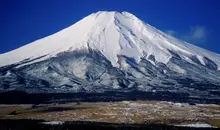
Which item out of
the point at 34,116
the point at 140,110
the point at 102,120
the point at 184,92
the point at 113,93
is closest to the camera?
the point at 102,120

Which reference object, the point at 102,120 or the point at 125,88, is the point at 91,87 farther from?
the point at 102,120

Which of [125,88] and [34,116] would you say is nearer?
[34,116]

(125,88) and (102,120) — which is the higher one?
(125,88)

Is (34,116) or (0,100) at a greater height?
(0,100)

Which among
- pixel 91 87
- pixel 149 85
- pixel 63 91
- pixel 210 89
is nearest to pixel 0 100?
pixel 63 91

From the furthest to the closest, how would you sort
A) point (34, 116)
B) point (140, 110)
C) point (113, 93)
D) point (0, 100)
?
point (113, 93), point (0, 100), point (140, 110), point (34, 116)

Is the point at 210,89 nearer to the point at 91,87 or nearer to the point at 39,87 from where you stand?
the point at 91,87

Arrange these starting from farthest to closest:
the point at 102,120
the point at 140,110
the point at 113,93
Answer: the point at 113,93 < the point at 140,110 < the point at 102,120

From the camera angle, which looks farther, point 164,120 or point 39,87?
point 39,87

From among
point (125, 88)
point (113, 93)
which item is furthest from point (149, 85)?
point (113, 93)
